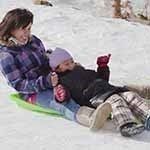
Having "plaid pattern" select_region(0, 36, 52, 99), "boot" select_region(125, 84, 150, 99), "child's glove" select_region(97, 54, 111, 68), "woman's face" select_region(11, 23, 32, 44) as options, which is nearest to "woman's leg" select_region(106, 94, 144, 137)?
"child's glove" select_region(97, 54, 111, 68)

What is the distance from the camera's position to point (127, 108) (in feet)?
10.8

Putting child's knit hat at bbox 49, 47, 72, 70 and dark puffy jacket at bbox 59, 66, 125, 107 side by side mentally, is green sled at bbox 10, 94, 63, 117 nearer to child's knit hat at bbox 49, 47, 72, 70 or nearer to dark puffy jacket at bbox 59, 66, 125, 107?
dark puffy jacket at bbox 59, 66, 125, 107

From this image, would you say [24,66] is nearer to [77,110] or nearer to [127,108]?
[77,110]

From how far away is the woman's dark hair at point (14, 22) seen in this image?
3713 millimetres

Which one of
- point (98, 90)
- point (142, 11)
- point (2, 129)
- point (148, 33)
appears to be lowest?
point (142, 11)

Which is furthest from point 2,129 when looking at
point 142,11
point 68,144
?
point 142,11

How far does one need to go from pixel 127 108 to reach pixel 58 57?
26.0 inches

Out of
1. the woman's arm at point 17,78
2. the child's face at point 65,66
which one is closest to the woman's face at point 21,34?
the woman's arm at point 17,78

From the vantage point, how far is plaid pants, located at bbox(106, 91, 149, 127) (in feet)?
10.5

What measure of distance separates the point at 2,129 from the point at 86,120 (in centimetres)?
54

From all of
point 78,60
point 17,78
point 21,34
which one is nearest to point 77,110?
point 17,78

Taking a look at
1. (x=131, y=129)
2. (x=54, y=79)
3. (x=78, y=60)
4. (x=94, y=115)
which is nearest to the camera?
(x=131, y=129)

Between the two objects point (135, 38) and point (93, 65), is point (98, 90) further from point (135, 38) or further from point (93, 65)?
point (135, 38)

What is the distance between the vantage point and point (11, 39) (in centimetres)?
374
